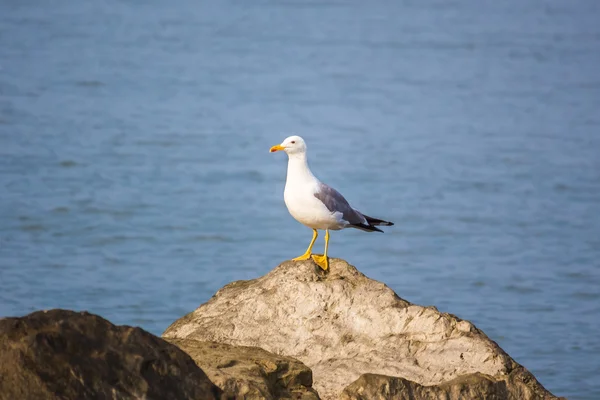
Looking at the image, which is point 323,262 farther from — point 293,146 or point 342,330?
point 293,146

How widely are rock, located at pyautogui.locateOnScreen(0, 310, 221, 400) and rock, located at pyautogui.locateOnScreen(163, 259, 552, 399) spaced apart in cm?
156

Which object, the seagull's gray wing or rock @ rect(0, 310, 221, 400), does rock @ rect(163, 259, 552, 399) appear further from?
rock @ rect(0, 310, 221, 400)

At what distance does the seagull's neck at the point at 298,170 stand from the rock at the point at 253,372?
238 cm

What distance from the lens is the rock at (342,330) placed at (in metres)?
7.69

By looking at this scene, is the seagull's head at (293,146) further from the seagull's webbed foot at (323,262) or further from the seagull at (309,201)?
the seagull's webbed foot at (323,262)

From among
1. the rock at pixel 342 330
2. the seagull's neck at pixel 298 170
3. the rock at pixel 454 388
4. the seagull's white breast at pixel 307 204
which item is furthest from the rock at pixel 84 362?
the seagull's neck at pixel 298 170

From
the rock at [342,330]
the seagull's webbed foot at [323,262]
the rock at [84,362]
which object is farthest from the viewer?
the seagull's webbed foot at [323,262]

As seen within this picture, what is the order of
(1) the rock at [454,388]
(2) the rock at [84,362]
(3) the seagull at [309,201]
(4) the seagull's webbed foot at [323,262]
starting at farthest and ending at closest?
(3) the seagull at [309,201], (4) the seagull's webbed foot at [323,262], (1) the rock at [454,388], (2) the rock at [84,362]

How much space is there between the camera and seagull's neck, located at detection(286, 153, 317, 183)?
965cm

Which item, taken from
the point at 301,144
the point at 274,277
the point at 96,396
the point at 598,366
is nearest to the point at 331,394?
the point at 274,277

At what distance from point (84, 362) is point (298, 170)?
13.2ft

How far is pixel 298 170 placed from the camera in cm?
970

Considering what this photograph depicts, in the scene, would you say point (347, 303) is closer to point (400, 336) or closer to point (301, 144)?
point (400, 336)

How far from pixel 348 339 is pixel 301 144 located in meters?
2.22
